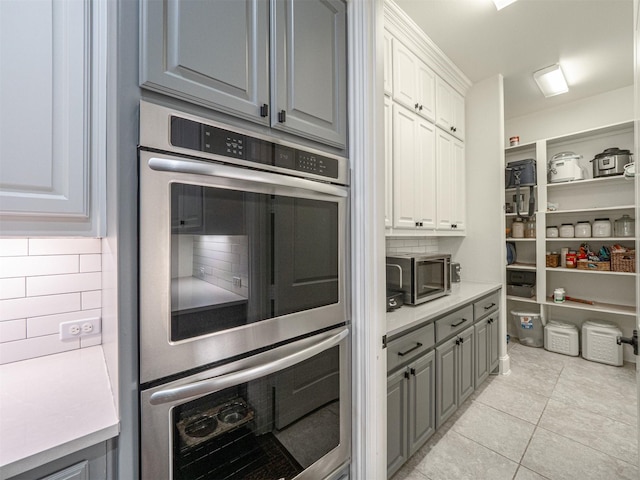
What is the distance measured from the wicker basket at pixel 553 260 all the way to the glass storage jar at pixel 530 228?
29cm

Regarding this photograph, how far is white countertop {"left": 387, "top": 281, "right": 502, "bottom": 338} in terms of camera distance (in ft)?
5.12

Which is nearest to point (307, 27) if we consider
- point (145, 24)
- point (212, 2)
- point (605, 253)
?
point (212, 2)

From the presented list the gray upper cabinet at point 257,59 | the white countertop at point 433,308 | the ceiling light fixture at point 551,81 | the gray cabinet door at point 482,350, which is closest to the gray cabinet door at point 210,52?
the gray upper cabinet at point 257,59

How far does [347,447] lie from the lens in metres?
1.20

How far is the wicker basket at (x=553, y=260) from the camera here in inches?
133

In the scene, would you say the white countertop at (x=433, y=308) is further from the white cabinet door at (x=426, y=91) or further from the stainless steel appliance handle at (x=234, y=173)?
the white cabinet door at (x=426, y=91)

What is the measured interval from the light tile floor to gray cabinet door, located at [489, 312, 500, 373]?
0.54ft

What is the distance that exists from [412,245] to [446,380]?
1.28m

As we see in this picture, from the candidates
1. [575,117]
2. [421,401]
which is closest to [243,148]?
[421,401]

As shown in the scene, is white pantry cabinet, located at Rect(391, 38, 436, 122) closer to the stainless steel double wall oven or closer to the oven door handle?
the stainless steel double wall oven

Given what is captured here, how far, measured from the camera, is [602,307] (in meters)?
3.12

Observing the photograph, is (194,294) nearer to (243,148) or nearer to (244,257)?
(244,257)

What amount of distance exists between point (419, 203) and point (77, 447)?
2.31m

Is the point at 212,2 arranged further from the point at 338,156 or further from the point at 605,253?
the point at 605,253
